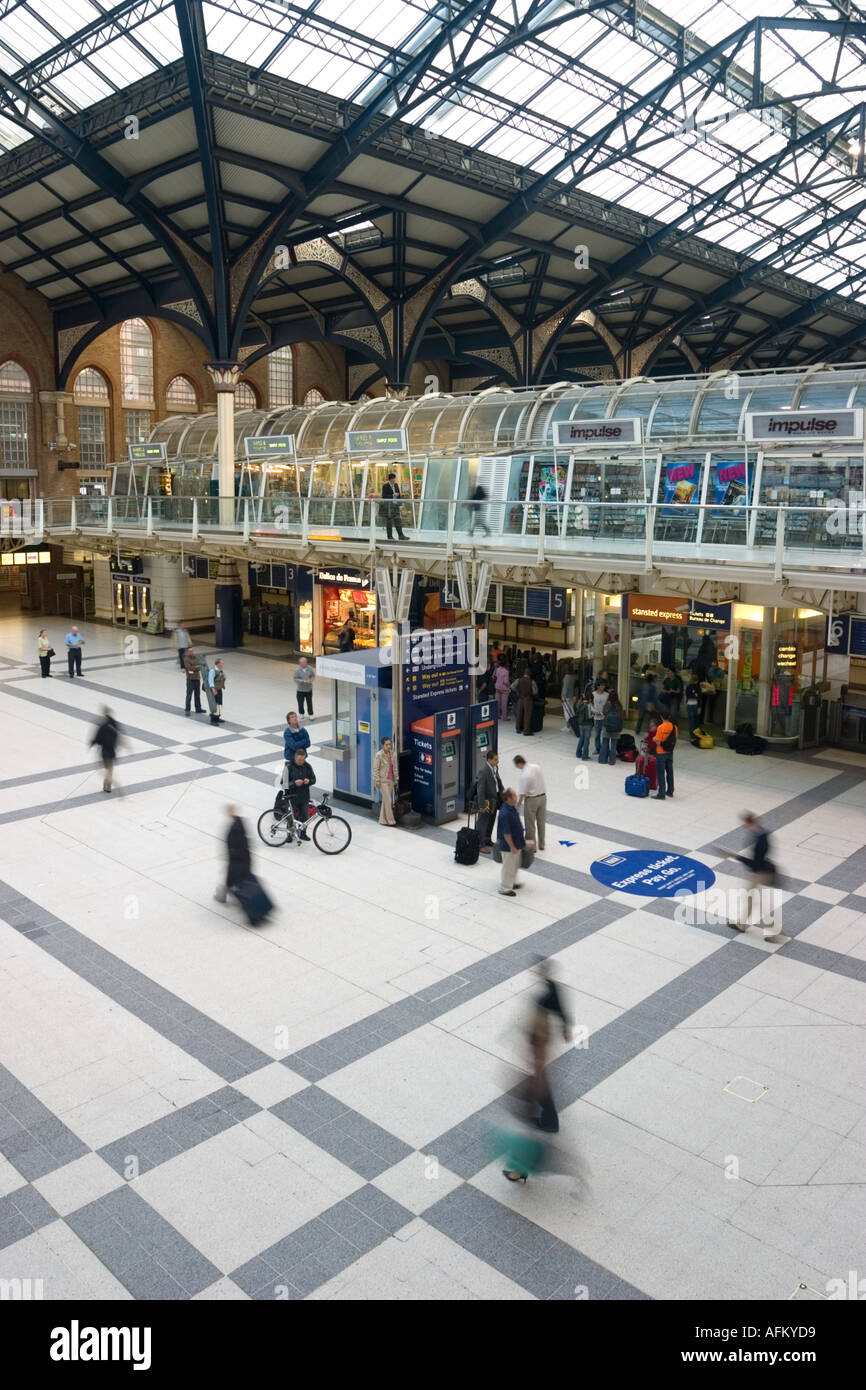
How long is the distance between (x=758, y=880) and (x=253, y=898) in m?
5.54

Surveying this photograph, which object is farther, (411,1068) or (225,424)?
(225,424)

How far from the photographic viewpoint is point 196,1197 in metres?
6.73

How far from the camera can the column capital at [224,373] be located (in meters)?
29.9

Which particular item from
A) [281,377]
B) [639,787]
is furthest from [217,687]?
[281,377]

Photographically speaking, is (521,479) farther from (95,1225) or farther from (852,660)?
(95,1225)

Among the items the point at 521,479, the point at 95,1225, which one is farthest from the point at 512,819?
the point at 521,479

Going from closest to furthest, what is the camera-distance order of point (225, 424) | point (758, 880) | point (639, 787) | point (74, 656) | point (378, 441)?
point (758, 880)
point (639, 787)
point (378, 441)
point (74, 656)
point (225, 424)

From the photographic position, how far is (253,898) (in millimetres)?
10727

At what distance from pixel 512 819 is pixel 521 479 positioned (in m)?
11.1

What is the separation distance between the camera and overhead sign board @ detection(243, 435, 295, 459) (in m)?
26.4

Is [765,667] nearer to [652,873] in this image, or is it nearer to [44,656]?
[652,873]

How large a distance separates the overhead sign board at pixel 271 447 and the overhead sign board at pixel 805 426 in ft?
46.3

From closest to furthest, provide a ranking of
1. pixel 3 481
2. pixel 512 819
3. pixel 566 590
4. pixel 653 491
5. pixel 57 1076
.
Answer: pixel 57 1076 → pixel 512 819 → pixel 653 491 → pixel 566 590 → pixel 3 481

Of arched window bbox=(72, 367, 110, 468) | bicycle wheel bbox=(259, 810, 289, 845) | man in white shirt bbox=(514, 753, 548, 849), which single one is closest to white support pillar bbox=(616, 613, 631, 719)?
man in white shirt bbox=(514, 753, 548, 849)
